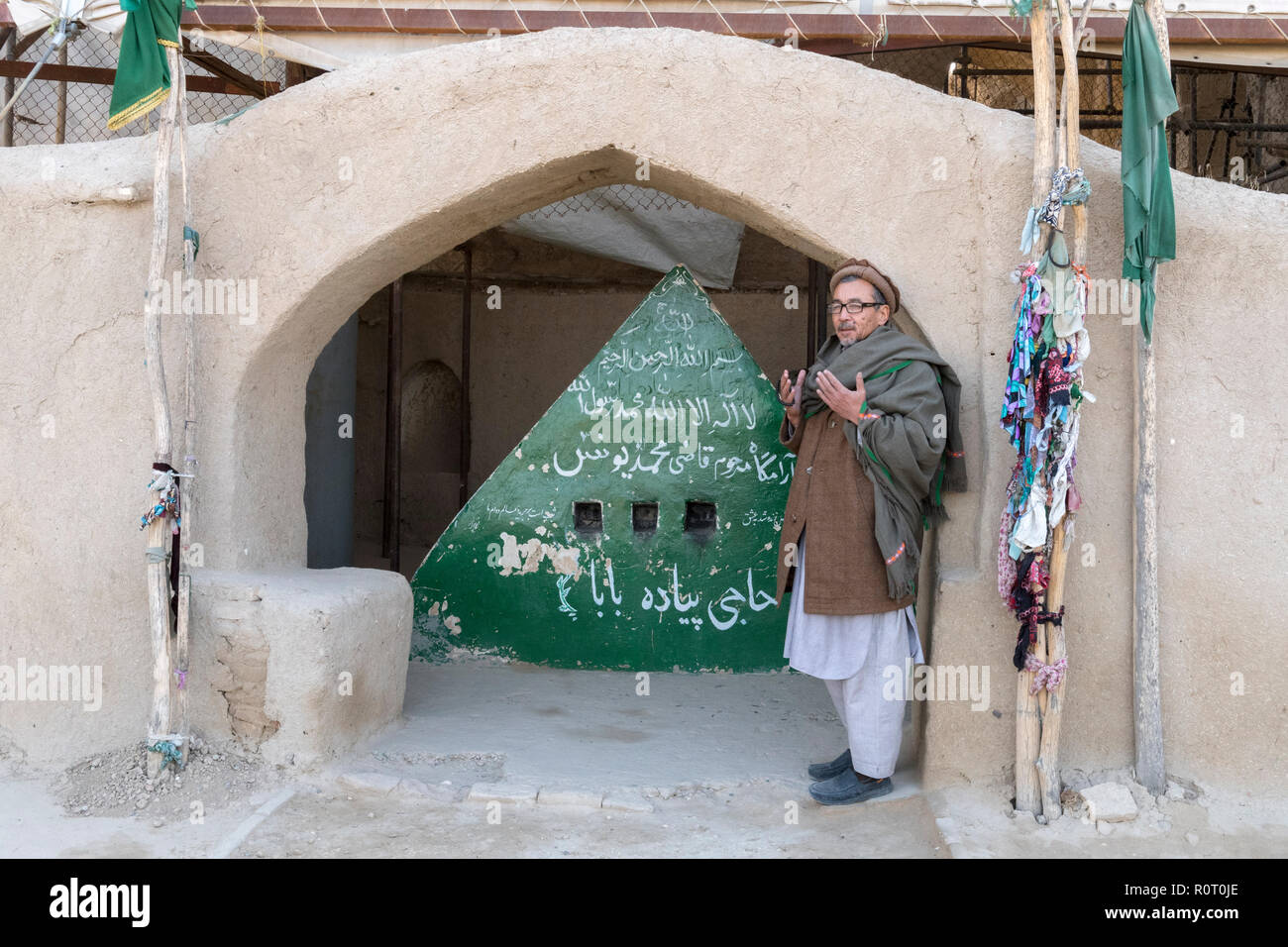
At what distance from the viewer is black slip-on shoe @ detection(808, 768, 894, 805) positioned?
3.42 m

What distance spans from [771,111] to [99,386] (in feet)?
8.11

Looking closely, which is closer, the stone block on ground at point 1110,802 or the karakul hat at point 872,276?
the stone block on ground at point 1110,802

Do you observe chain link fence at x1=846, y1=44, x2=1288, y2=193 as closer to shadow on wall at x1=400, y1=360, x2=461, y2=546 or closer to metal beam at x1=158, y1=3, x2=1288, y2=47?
metal beam at x1=158, y1=3, x2=1288, y2=47

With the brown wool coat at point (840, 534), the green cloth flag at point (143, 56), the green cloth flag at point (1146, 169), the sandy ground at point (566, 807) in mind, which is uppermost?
the green cloth flag at point (143, 56)

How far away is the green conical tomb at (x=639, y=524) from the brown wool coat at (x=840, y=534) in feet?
4.94

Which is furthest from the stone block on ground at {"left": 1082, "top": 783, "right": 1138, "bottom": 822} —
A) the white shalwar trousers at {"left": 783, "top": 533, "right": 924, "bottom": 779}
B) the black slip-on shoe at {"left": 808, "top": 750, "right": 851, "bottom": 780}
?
the black slip-on shoe at {"left": 808, "top": 750, "right": 851, "bottom": 780}

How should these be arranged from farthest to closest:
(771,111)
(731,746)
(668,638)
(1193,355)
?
(668,638), (731,746), (771,111), (1193,355)

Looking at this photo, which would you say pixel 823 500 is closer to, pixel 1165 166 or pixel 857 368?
pixel 857 368

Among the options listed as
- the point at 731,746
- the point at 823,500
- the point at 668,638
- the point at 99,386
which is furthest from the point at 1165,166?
the point at 99,386

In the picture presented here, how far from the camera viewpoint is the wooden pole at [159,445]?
347cm

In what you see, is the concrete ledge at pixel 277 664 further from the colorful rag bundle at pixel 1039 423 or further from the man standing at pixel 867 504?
the colorful rag bundle at pixel 1039 423

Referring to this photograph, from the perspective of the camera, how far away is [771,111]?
3566 mm

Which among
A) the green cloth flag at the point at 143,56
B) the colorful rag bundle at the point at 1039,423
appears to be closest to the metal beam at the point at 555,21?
the green cloth flag at the point at 143,56

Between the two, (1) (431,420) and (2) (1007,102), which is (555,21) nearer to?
(2) (1007,102)
